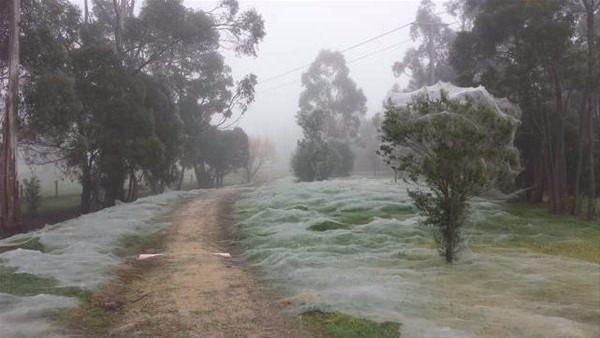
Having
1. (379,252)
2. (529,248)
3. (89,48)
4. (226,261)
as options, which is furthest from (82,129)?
(529,248)

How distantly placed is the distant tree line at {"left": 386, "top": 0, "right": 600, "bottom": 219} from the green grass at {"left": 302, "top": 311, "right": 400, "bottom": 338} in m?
15.2

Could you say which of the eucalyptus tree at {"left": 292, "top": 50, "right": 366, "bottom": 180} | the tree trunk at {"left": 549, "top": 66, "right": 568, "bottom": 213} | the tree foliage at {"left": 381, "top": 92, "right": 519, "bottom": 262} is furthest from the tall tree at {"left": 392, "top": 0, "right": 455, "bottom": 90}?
the tree foliage at {"left": 381, "top": 92, "right": 519, "bottom": 262}

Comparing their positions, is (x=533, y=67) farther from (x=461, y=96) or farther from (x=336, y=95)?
(x=336, y=95)

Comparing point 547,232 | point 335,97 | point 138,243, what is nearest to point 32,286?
point 138,243

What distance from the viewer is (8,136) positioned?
2355 cm

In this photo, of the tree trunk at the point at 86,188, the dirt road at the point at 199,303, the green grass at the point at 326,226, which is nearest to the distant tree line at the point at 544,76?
the green grass at the point at 326,226

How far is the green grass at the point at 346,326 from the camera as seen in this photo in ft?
23.1

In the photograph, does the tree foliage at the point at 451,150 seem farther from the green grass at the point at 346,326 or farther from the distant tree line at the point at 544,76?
the distant tree line at the point at 544,76

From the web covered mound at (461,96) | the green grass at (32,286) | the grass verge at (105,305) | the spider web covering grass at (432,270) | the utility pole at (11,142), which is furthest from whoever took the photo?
the utility pole at (11,142)

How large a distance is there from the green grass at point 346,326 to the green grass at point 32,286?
4036 millimetres

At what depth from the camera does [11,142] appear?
2344 centimetres

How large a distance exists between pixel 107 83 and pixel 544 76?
66.6 feet

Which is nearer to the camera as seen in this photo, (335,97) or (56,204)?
(56,204)

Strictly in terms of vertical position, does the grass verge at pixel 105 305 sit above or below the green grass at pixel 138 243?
below
